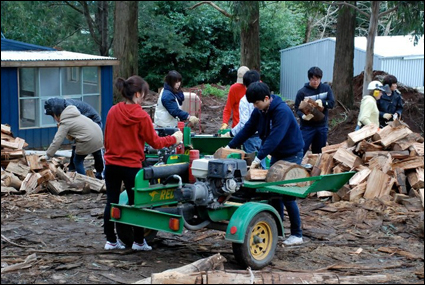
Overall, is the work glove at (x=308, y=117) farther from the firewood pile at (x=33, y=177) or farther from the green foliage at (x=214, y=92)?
the green foliage at (x=214, y=92)

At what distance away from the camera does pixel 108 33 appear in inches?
1310

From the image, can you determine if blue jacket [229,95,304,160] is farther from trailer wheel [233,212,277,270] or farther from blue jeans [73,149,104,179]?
blue jeans [73,149,104,179]

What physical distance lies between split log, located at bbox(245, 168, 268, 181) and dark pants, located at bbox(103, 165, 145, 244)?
3.94ft

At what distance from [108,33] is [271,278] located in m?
29.0

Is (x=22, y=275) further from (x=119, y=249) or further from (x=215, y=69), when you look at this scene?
(x=215, y=69)

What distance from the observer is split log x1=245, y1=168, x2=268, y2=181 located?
23.1 feet

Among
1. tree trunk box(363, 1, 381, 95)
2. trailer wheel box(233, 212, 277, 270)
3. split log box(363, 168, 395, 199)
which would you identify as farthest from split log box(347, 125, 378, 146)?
Result: tree trunk box(363, 1, 381, 95)

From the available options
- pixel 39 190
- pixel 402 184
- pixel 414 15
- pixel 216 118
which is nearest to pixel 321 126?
pixel 402 184

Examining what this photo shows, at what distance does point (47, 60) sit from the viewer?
16406mm

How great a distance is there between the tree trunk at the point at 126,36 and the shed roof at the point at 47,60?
463 centimetres

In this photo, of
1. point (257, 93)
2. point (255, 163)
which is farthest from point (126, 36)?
point (255, 163)

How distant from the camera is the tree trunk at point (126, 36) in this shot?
22516mm

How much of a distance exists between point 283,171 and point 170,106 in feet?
11.2

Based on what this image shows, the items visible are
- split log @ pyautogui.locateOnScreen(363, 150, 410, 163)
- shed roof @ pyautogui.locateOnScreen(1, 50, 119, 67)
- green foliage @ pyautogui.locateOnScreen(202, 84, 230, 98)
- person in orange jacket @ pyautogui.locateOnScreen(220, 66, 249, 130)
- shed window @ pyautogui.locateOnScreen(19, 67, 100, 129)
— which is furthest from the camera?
green foliage @ pyautogui.locateOnScreen(202, 84, 230, 98)
